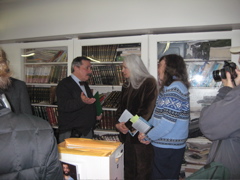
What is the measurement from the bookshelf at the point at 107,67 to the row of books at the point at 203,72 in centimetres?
85

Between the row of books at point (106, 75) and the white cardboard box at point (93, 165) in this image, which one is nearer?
the white cardboard box at point (93, 165)

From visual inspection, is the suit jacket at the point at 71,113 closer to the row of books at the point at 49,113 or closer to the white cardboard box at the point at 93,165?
the row of books at the point at 49,113

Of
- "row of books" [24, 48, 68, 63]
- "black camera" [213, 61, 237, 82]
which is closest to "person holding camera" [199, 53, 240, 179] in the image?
"black camera" [213, 61, 237, 82]

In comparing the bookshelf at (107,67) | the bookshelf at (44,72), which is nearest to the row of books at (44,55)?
the bookshelf at (44,72)

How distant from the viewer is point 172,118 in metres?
1.48

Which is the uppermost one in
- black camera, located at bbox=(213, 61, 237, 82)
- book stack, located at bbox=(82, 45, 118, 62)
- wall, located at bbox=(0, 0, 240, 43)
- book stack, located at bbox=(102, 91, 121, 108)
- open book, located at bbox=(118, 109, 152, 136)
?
wall, located at bbox=(0, 0, 240, 43)

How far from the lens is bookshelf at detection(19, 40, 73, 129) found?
2.92 meters

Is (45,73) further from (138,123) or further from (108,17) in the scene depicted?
(138,123)

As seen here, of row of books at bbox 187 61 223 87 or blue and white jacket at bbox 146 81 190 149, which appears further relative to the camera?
row of books at bbox 187 61 223 87

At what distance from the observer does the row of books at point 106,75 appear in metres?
2.72

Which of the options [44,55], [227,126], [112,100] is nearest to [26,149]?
[227,126]

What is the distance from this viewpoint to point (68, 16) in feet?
8.40

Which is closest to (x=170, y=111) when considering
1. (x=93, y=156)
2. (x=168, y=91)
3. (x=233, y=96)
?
(x=168, y=91)

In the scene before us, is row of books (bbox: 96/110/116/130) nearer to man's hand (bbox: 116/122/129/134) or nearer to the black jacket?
man's hand (bbox: 116/122/129/134)
